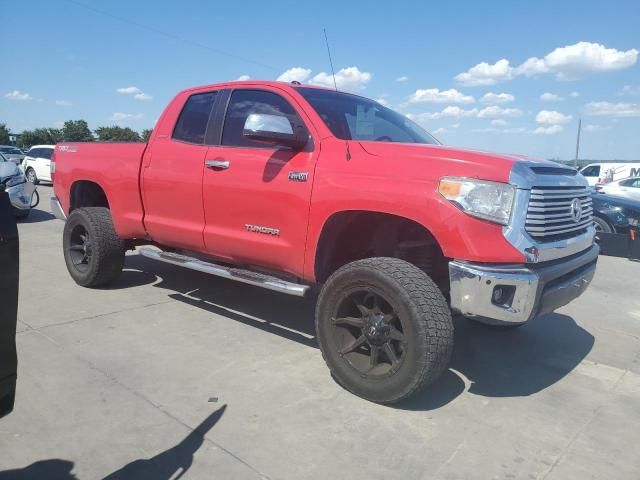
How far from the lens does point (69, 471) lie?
7.95 ft

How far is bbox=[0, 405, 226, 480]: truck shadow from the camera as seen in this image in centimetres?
238

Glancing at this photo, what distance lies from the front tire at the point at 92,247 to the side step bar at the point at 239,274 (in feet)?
1.60

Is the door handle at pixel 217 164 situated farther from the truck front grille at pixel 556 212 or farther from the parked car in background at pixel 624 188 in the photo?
the parked car in background at pixel 624 188

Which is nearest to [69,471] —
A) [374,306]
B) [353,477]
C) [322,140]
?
[353,477]

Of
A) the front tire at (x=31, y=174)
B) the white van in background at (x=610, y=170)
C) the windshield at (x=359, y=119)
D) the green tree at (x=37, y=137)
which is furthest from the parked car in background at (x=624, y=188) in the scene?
the green tree at (x=37, y=137)

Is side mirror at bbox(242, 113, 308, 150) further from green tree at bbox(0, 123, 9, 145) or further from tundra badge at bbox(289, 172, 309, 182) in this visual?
green tree at bbox(0, 123, 9, 145)

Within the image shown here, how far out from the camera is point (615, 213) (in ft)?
31.3

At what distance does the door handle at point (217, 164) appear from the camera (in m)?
4.09

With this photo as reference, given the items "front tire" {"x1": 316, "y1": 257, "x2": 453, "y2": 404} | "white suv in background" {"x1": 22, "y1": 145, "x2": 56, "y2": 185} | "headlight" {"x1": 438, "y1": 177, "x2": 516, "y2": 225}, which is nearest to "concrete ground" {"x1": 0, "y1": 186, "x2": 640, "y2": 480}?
"front tire" {"x1": 316, "y1": 257, "x2": 453, "y2": 404}

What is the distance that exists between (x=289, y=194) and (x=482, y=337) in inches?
87.9

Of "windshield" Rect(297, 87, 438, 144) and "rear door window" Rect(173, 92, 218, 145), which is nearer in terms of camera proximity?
"windshield" Rect(297, 87, 438, 144)

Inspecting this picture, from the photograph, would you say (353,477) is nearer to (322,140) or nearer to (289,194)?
(289,194)

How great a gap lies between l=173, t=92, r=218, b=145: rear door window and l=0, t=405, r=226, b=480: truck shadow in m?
2.67

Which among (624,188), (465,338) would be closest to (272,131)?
(465,338)
